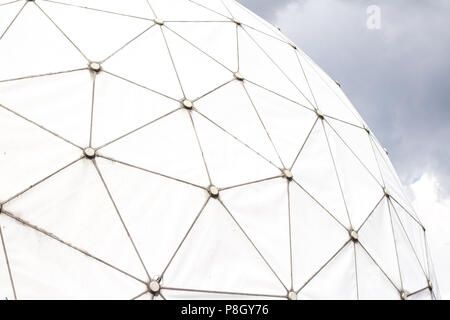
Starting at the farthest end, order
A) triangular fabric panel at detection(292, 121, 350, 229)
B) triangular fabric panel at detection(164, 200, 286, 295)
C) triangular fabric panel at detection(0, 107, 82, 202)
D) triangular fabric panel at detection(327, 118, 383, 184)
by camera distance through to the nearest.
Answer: triangular fabric panel at detection(327, 118, 383, 184) → triangular fabric panel at detection(292, 121, 350, 229) → triangular fabric panel at detection(164, 200, 286, 295) → triangular fabric panel at detection(0, 107, 82, 202)

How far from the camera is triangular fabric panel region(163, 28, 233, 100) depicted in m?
8.77

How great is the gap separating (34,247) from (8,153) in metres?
1.54

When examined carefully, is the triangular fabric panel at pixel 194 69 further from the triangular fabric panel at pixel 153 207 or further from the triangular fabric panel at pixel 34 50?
the triangular fabric panel at pixel 153 207

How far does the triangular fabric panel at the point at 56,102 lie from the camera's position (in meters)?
7.27

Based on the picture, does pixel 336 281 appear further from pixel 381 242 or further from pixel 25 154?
pixel 25 154

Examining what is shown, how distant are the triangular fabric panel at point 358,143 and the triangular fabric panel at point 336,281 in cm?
281

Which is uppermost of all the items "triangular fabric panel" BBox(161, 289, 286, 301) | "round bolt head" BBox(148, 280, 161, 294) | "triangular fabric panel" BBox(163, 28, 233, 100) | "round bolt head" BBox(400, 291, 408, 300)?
"triangular fabric panel" BBox(163, 28, 233, 100)

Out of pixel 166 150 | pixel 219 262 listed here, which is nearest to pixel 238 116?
pixel 166 150

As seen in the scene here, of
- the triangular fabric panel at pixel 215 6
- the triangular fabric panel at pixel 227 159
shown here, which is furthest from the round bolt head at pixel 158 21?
the triangular fabric panel at pixel 227 159

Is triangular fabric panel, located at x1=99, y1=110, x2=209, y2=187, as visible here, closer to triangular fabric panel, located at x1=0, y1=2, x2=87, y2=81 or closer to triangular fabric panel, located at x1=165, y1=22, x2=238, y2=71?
Answer: triangular fabric panel, located at x1=0, y1=2, x2=87, y2=81

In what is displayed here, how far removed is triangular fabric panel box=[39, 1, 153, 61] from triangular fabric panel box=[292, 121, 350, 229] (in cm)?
428

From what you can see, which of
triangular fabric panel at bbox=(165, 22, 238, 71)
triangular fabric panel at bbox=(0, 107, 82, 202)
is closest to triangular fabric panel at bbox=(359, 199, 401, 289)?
triangular fabric panel at bbox=(165, 22, 238, 71)
